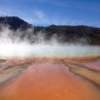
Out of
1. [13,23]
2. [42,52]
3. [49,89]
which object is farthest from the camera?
[13,23]

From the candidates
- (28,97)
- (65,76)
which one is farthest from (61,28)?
(28,97)

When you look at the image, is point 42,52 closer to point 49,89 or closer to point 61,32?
point 49,89

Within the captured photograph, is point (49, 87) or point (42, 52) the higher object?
point (49, 87)

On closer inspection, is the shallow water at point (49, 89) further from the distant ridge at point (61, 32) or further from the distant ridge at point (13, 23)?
the distant ridge at point (13, 23)

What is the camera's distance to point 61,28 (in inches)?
1709

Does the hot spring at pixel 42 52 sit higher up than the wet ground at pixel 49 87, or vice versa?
the wet ground at pixel 49 87

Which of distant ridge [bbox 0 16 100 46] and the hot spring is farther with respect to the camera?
distant ridge [bbox 0 16 100 46]

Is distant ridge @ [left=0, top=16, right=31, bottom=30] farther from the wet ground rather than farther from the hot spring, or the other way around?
the wet ground

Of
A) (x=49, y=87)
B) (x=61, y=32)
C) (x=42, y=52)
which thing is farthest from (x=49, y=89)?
(x=61, y=32)

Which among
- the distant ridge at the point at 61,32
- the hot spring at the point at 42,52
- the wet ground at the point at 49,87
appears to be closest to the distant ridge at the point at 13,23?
the distant ridge at the point at 61,32

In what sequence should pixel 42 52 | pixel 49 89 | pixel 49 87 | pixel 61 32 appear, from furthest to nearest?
pixel 61 32
pixel 42 52
pixel 49 87
pixel 49 89

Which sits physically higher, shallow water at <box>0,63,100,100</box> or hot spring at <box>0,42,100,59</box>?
shallow water at <box>0,63,100,100</box>

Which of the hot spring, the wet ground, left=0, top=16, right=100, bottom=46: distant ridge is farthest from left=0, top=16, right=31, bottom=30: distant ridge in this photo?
the wet ground

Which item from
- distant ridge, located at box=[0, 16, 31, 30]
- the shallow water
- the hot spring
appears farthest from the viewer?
distant ridge, located at box=[0, 16, 31, 30]
